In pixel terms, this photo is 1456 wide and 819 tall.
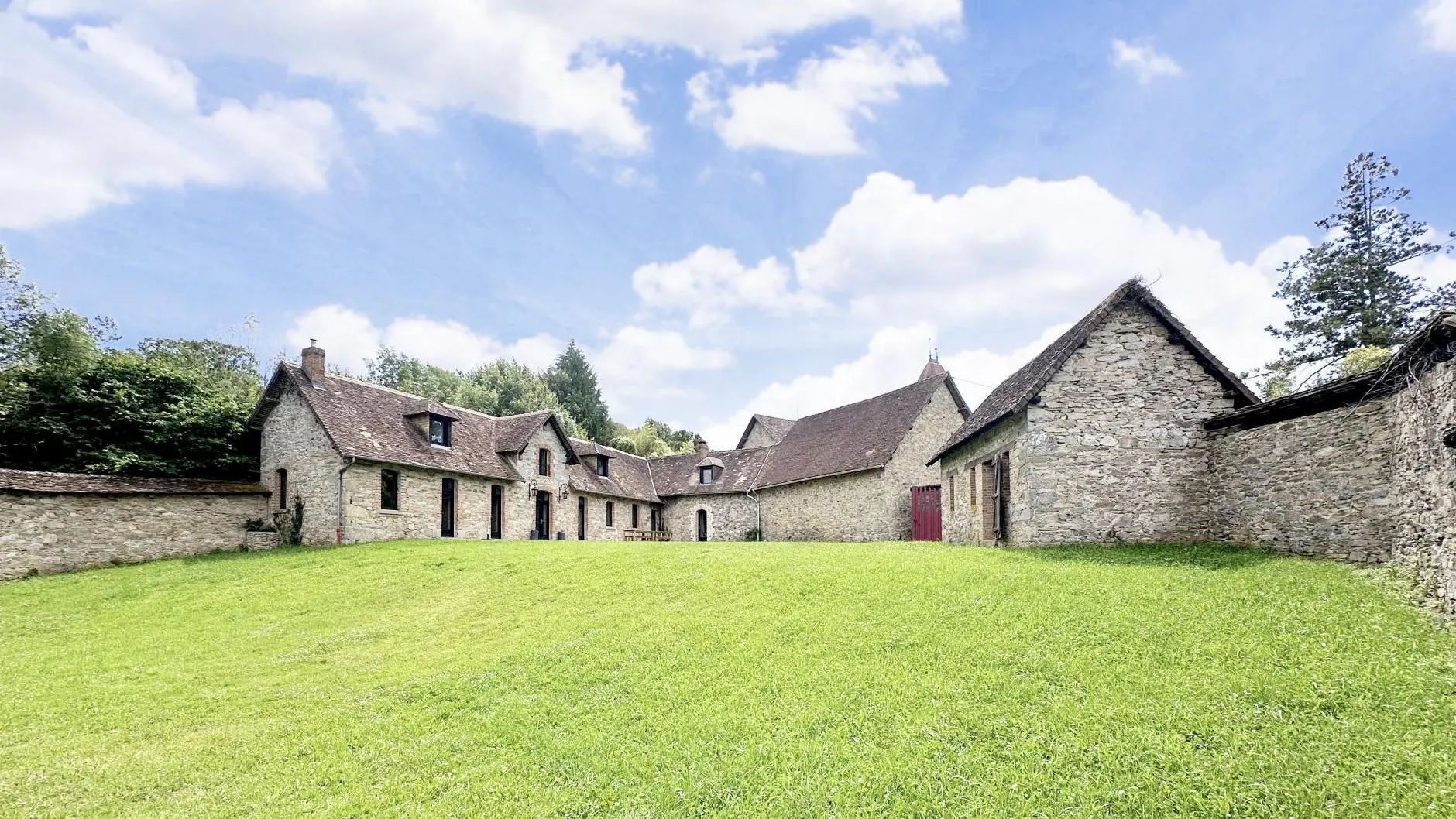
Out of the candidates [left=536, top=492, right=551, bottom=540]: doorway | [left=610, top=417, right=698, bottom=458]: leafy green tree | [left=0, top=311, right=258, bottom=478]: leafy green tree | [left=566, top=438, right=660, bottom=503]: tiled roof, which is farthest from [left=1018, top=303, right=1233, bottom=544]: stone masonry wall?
[left=610, top=417, right=698, bottom=458]: leafy green tree

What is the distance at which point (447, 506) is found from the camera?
25422mm

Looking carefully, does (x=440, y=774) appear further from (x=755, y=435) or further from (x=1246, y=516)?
(x=755, y=435)

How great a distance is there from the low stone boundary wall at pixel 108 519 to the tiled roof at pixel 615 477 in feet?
43.0

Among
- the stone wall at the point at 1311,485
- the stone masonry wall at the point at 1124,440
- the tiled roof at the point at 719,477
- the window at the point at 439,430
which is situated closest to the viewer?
the stone wall at the point at 1311,485

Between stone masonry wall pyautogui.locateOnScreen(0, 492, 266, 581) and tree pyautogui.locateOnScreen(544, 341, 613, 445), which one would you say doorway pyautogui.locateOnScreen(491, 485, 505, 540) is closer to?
stone masonry wall pyautogui.locateOnScreen(0, 492, 266, 581)

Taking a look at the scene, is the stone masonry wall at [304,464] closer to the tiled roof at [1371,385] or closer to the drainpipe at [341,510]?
the drainpipe at [341,510]

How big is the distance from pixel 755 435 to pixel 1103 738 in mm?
39067

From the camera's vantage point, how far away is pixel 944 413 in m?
29.8

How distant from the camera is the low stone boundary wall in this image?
733 inches

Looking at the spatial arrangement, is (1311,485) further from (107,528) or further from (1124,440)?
(107,528)

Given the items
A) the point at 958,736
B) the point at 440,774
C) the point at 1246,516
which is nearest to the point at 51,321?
the point at 440,774

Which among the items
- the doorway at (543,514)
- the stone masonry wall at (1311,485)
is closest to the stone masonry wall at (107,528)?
the doorway at (543,514)

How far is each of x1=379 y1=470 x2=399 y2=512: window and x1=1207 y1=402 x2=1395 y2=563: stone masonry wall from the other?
23.9 meters

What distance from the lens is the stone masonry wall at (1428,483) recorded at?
862cm
